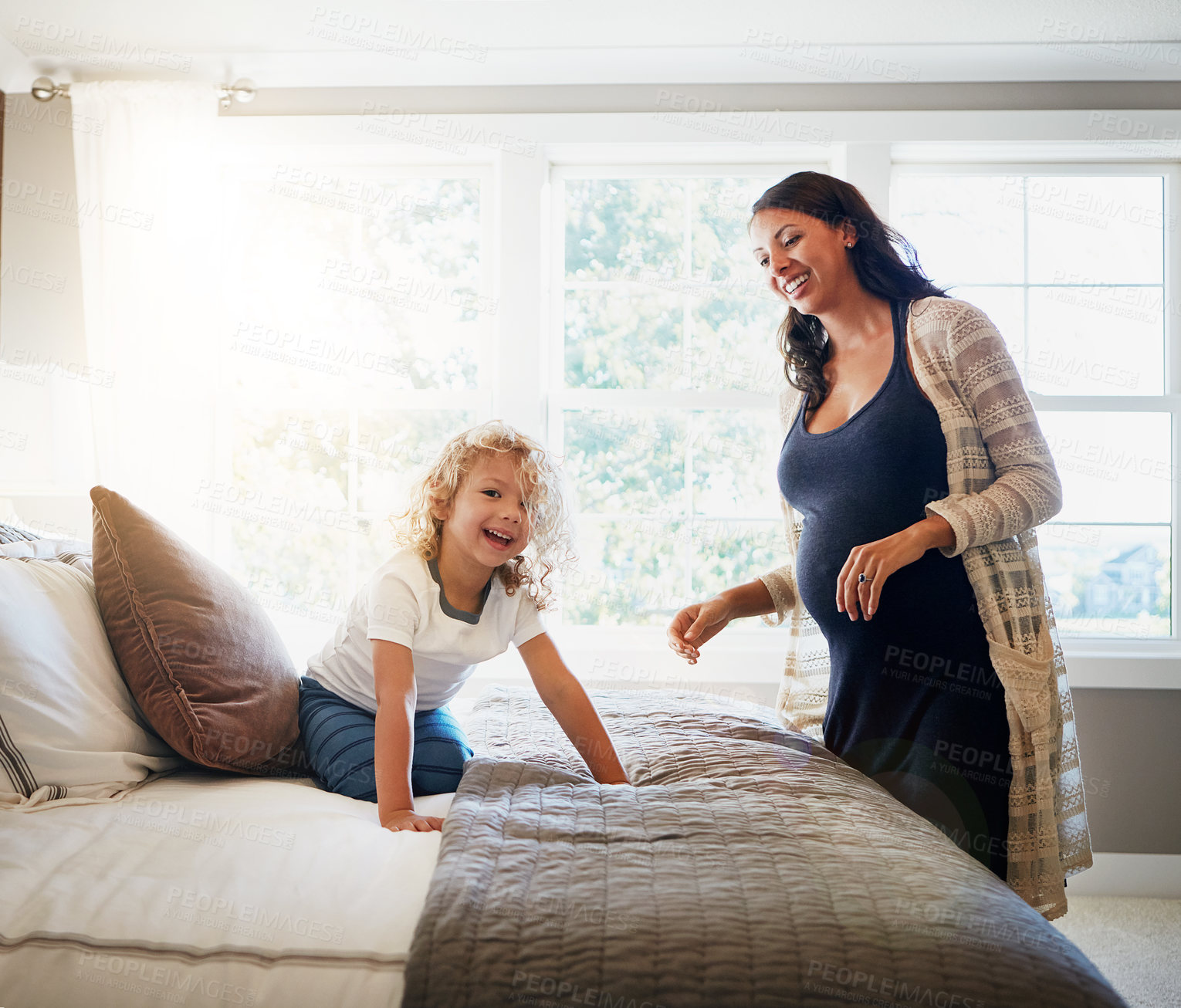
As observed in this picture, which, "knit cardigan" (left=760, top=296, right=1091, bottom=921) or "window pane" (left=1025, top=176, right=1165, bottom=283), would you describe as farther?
"window pane" (left=1025, top=176, right=1165, bottom=283)

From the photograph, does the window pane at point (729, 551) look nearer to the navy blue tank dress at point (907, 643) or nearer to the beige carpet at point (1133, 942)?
the beige carpet at point (1133, 942)

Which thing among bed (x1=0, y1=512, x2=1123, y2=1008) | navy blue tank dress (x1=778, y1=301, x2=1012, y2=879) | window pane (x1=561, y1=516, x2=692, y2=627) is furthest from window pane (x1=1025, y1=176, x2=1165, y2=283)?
bed (x1=0, y1=512, x2=1123, y2=1008)

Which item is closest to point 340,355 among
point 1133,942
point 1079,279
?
point 1079,279

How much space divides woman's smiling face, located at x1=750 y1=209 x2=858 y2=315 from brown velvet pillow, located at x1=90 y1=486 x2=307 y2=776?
44.1 inches

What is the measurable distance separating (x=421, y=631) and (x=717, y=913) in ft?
2.63

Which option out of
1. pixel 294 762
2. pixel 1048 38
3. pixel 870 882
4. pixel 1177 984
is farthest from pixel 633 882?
pixel 1048 38

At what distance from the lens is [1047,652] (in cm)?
127

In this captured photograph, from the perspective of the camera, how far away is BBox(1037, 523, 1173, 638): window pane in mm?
2945

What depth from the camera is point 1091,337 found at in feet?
9.73

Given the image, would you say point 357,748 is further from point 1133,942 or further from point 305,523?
point 1133,942

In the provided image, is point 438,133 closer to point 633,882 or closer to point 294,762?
point 294,762

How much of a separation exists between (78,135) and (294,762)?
2.42m

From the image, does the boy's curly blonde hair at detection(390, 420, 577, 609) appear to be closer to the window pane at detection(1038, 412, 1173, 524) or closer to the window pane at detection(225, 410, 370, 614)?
the window pane at detection(225, 410, 370, 614)

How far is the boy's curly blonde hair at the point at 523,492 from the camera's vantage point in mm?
1581
